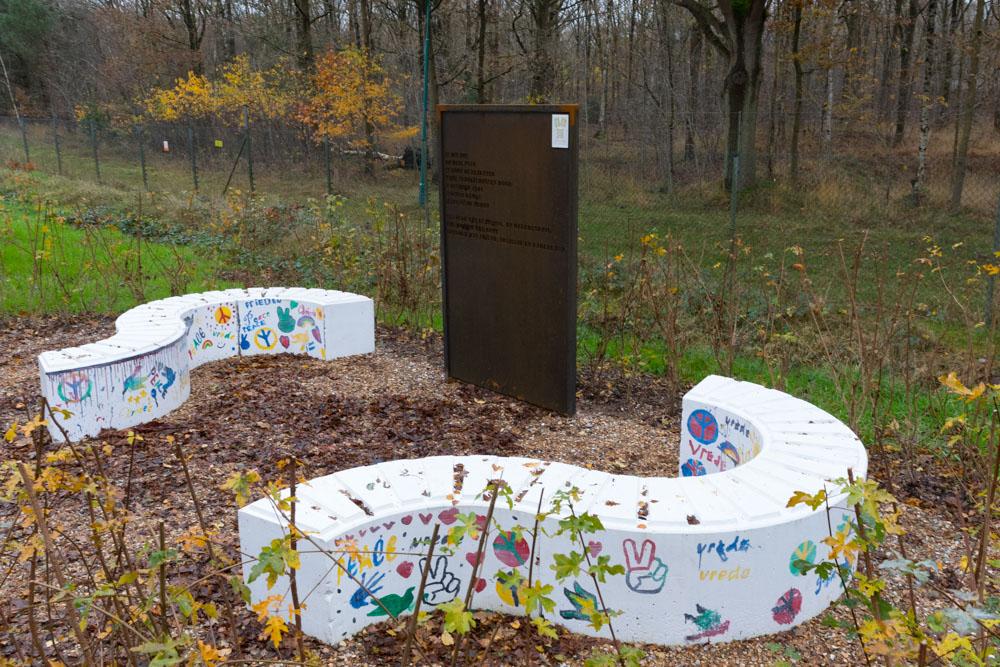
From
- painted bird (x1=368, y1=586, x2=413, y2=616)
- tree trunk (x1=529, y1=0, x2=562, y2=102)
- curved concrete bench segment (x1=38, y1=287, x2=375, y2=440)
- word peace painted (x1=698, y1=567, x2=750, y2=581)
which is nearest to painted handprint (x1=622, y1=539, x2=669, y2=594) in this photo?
word peace painted (x1=698, y1=567, x2=750, y2=581)

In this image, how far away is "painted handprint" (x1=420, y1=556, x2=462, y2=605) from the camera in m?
3.33

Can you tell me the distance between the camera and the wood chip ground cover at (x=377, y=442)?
3.15 m

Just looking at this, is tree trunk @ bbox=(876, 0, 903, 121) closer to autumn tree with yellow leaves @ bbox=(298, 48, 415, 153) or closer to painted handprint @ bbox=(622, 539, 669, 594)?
autumn tree with yellow leaves @ bbox=(298, 48, 415, 153)

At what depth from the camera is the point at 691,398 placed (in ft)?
14.7

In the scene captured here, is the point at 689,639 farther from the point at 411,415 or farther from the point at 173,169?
the point at 173,169

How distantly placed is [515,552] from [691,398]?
1.57 metres

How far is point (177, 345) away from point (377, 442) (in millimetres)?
1603

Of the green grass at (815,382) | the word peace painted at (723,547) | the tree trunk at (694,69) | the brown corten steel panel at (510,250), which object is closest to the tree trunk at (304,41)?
the tree trunk at (694,69)

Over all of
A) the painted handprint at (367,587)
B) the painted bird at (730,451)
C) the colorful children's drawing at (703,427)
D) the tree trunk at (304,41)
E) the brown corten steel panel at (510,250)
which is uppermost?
the tree trunk at (304,41)

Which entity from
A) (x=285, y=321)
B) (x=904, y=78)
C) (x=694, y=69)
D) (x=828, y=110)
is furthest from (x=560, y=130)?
(x=694, y=69)

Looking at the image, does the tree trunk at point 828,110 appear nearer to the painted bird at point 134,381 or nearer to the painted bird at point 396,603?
the painted bird at point 134,381

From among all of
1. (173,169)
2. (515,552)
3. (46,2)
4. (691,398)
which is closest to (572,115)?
(691,398)

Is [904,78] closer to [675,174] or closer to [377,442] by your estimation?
[675,174]

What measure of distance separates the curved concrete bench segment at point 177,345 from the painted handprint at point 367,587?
2.41 meters
